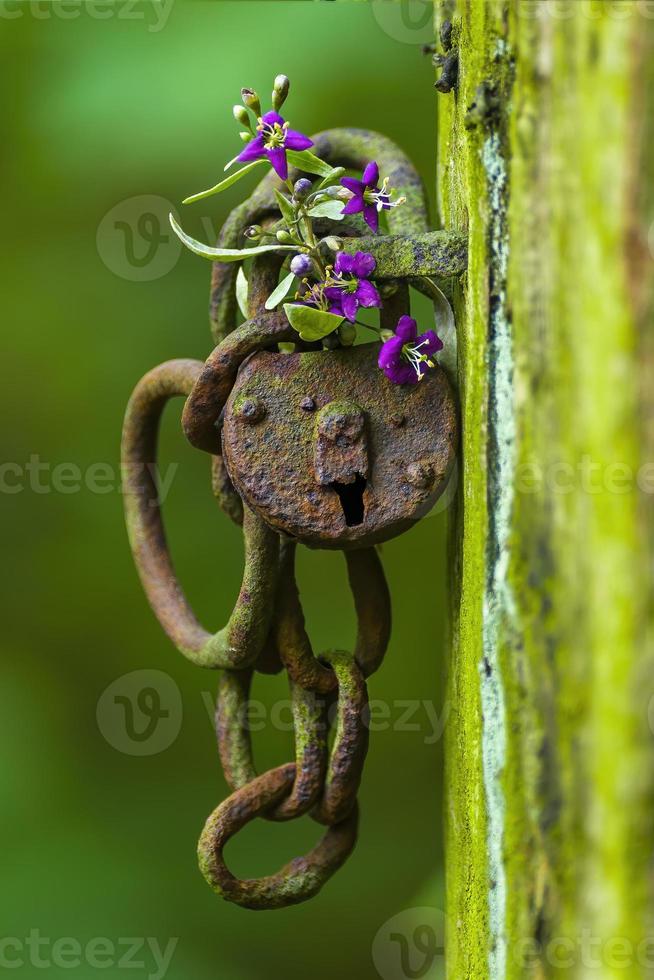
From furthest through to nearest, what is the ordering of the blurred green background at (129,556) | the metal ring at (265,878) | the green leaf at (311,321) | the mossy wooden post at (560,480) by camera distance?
the blurred green background at (129,556)
the metal ring at (265,878)
the green leaf at (311,321)
the mossy wooden post at (560,480)

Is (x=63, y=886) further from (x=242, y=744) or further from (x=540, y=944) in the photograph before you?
(x=540, y=944)

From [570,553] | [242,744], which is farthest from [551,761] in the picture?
[242,744]

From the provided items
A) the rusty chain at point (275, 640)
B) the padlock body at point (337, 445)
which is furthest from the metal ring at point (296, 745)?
the padlock body at point (337, 445)

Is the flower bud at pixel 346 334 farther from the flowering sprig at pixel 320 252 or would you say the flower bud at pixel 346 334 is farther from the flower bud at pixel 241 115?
the flower bud at pixel 241 115

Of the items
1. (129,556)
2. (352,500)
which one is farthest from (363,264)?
(129,556)

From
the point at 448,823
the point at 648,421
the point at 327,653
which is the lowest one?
the point at 448,823

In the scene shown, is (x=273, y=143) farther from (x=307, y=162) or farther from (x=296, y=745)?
(x=296, y=745)

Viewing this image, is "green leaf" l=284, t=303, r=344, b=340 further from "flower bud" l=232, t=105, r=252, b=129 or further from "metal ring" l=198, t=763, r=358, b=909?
"metal ring" l=198, t=763, r=358, b=909

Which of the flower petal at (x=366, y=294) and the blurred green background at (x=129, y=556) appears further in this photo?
the blurred green background at (x=129, y=556)
